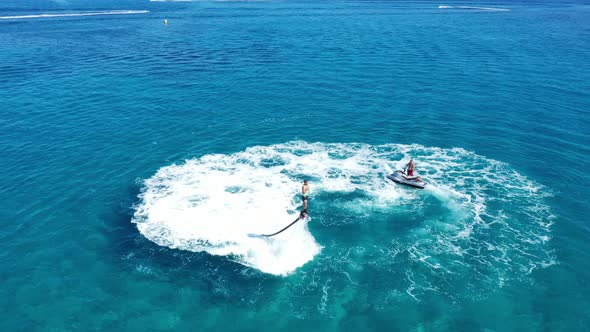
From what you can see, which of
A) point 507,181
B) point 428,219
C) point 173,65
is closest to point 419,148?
point 507,181

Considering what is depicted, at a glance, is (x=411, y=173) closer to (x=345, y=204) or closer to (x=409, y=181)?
(x=409, y=181)

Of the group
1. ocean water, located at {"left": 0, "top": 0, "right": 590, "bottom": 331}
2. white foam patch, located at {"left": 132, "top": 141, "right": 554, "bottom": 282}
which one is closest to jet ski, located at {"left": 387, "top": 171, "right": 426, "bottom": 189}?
white foam patch, located at {"left": 132, "top": 141, "right": 554, "bottom": 282}

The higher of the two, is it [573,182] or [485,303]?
[573,182]

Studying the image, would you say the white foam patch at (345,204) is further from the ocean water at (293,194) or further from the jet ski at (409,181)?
the jet ski at (409,181)

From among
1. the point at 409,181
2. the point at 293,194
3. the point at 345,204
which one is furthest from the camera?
the point at 293,194

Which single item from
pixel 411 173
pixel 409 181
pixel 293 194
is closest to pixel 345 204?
pixel 293 194

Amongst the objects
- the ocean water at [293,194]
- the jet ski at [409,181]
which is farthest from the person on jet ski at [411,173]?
the ocean water at [293,194]

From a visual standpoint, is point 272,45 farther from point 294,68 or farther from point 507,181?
point 507,181
